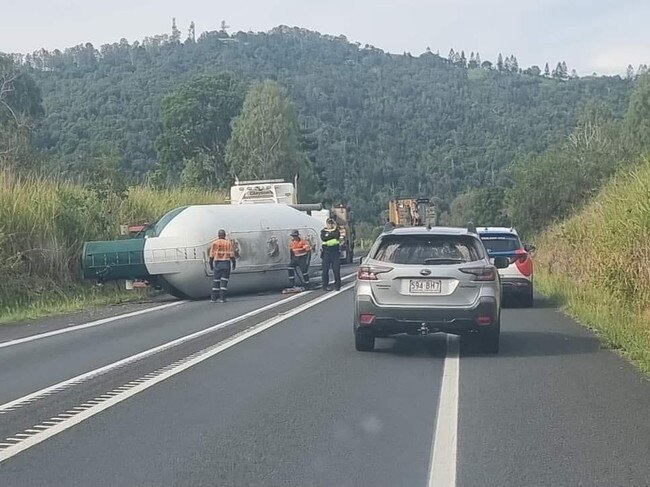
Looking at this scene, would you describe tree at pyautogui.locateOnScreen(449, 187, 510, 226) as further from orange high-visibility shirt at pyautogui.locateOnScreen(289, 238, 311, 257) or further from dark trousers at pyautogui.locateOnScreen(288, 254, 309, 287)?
orange high-visibility shirt at pyautogui.locateOnScreen(289, 238, 311, 257)

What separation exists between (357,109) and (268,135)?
87915 mm

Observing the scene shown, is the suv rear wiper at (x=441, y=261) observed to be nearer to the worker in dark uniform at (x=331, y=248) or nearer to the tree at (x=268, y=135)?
the worker in dark uniform at (x=331, y=248)

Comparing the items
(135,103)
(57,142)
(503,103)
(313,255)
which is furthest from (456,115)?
(313,255)

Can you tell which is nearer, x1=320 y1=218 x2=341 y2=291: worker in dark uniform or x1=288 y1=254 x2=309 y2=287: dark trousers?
x1=320 y1=218 x2=341 y2=291: worker in dark uniform

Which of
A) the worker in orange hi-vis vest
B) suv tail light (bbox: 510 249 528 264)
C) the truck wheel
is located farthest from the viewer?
the worker in orange hi-vis vest

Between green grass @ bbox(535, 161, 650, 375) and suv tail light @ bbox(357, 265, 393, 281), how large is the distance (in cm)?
327

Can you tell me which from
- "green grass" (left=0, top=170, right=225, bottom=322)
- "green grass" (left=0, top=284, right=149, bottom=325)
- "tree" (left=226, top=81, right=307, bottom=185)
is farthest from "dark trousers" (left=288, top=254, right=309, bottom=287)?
"tree" (left=226, top=81, right=307, bottom=185)

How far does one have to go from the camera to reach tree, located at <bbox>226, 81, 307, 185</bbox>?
7238cm

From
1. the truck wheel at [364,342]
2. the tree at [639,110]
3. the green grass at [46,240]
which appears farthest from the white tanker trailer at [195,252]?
the tree at [639,110]

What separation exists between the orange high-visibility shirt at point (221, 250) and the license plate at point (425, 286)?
1115cm

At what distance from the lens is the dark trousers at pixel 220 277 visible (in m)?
23.5

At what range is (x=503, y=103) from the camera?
547 ft

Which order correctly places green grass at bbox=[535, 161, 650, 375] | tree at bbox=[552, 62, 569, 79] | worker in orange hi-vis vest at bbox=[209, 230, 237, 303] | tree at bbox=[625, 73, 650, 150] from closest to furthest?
green grass at bbox=[535, 161, 650, 375] < worker in orange hi-vis vest at bbox=[209, 230, 237, 303] < tree at bbox=[625, 73, 650, 150] < tree at bbox=[552, 62, 569, 79]

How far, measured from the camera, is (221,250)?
23500 mm
